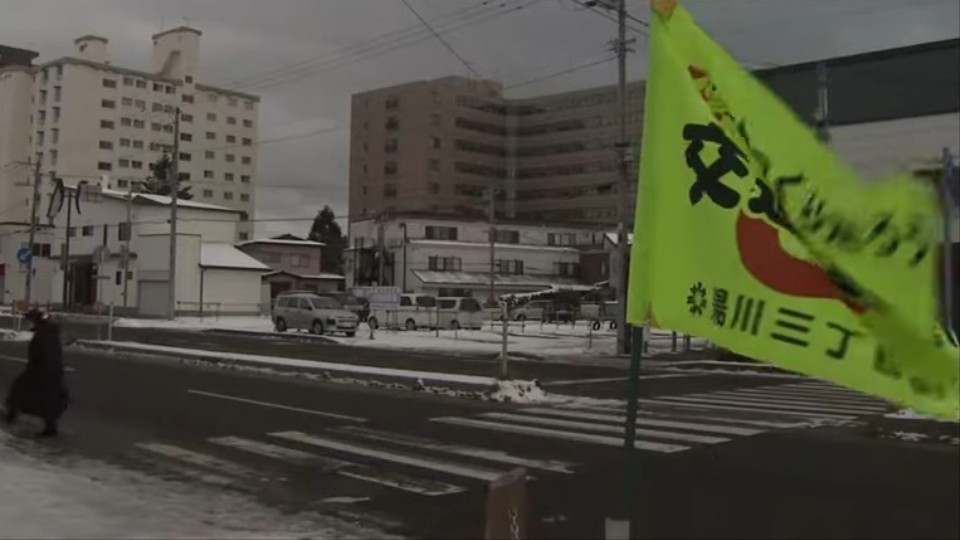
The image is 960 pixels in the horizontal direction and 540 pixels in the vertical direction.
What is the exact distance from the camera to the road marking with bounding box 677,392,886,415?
1468cm

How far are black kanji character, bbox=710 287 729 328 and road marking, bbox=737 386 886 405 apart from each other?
14288 mm

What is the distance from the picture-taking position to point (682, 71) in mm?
2674

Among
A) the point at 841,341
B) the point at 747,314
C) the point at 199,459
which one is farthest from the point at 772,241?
the point at 199,459

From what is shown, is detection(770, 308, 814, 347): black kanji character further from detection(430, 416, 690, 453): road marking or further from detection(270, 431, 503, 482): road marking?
detection(430, 416, 690, 453): road marking

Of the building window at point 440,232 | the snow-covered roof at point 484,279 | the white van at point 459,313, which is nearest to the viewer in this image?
the white van at point 459,313

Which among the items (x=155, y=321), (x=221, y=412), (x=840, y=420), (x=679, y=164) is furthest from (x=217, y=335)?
(x=679, y=164)

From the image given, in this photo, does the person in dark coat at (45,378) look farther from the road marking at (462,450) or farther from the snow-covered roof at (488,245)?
the snow-covered roof at (488,245)

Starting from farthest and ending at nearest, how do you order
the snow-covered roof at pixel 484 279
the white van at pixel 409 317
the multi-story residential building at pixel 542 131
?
the snow-covered roof at pixel 484 279 < the white van at pixel 409 317 < the multi-story residential building at pixel 542 131

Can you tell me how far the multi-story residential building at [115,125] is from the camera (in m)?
70.6

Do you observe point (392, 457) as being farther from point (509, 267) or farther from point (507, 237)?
point (507, 237)

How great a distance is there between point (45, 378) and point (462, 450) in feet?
16.2

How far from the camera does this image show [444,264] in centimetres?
7150

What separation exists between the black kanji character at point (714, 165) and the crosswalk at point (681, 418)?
310 inches

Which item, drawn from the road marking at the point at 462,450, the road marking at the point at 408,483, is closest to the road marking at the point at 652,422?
the road marking at the point at 462,450
